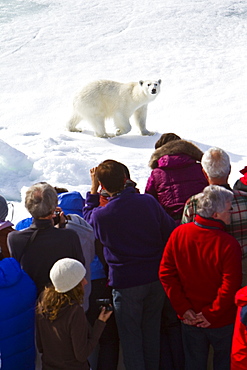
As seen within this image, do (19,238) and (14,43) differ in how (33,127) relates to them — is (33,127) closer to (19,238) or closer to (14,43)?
(14,43)

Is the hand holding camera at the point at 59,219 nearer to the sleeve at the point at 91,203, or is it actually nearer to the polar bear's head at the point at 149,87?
the sleeve at the point at 91,203

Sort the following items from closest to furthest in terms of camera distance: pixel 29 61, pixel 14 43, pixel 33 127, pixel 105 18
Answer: pixel 33 127 → pixel 29 61 → pixel 14 43 → pixel 105 18

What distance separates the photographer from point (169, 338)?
11.1 ft

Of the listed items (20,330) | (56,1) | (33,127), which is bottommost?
(33,127)

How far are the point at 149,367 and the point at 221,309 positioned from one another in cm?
A: 74

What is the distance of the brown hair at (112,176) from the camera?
3205 mm

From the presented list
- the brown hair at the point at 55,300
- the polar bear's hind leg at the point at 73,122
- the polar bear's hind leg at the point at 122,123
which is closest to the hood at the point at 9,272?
the brown hair at the point at 55,300

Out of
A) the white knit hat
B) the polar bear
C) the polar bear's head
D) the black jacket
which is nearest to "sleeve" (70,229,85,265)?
the black jacket

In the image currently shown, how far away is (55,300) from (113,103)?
780 centimetres

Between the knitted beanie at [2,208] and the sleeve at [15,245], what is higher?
the knitted beanie at [2,208]

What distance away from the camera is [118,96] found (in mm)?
10266

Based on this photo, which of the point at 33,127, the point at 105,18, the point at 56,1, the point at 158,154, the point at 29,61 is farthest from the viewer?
the point at 56,1

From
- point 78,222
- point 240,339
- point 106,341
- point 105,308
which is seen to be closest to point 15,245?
point 78,222

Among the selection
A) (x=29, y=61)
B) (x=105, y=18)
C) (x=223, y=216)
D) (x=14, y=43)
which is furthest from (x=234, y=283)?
(x=105, y=18)
